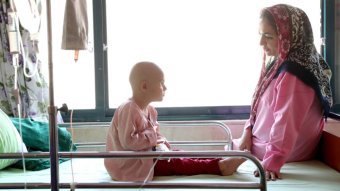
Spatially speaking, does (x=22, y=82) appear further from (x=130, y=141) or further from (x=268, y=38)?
(x=268, y=38)

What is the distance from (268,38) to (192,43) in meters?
0.91

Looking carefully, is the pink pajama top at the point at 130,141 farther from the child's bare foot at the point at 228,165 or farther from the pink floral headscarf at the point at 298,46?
the pink floral headscarf at the point at 298,46

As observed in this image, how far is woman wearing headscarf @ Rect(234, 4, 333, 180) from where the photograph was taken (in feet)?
5.86

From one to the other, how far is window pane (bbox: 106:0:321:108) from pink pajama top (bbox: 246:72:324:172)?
79 centimetres

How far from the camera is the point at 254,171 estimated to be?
186 centimetres

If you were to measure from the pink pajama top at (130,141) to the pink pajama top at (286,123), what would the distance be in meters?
0.52

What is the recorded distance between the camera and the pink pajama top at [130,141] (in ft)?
5.56

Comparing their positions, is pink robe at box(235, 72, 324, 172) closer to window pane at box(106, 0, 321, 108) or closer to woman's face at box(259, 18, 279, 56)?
woman's face at box(259, 18, 279, 56)

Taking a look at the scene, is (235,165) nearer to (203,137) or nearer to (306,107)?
(306,107)

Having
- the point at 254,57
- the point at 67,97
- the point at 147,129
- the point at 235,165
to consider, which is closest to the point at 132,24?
the point at 67,97

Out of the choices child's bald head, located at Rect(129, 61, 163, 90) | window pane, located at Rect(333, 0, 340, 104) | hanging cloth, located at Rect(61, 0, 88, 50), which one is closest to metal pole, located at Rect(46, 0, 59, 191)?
hanging cloth, located at Rect(61, 0, 88, 50)

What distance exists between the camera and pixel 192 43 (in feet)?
9.25

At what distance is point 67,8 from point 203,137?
5.61 ft

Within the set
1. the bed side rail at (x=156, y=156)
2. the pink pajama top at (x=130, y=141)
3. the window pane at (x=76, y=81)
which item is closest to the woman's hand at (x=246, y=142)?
the pink pajama top at (x=130, y=141)
